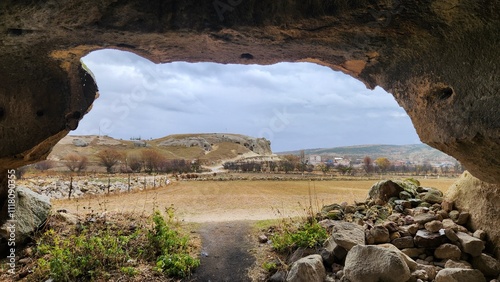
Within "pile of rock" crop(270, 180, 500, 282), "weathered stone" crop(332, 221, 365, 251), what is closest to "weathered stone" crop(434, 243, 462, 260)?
"pile of rock" crop(270, 180, 500, 282)

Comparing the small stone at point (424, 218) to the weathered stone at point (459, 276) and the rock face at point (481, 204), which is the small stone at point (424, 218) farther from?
the weathered stone at point (459, 276)

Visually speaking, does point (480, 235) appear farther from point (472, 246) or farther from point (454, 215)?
point (454, 215)

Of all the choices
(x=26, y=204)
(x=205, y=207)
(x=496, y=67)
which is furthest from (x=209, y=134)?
(x=496, y=67)

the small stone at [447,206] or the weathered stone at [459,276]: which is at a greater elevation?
the small stone at [447,206]

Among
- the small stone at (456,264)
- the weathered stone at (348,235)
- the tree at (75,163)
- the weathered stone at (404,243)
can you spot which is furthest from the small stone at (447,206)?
the tree at (75,163)

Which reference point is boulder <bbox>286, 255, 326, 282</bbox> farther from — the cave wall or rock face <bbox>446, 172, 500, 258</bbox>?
rock face <bbox>446, 172, 500, 258</bbox>

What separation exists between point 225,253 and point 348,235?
276cm

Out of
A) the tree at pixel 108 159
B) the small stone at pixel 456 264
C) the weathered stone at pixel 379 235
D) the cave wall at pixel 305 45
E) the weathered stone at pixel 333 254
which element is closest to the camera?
the cave wall at pixel 305 45

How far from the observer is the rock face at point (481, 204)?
5789mm

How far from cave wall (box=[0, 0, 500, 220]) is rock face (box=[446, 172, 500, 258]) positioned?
6.04 feet

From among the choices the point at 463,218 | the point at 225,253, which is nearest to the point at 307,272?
the point at 225,253

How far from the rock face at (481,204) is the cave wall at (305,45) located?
1840mm

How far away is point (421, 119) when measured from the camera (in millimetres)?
4797

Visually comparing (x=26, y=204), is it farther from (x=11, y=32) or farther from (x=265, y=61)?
(x=265, y=61)
